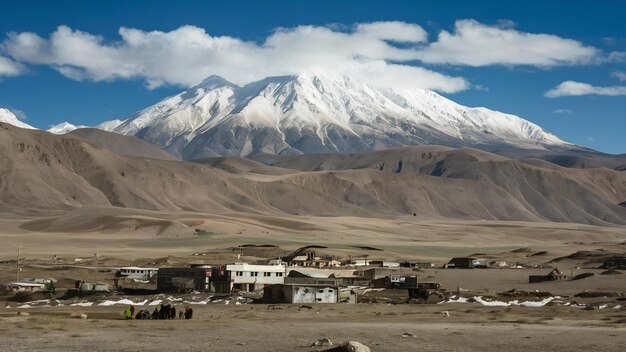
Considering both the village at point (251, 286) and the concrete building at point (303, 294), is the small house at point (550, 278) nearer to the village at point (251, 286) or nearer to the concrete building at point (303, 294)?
the village at point (251, 286)

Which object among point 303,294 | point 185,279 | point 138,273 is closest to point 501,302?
point 303,294

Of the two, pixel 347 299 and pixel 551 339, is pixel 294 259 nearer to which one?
pixel 347 299

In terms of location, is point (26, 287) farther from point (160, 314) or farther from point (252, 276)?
point (160, 314)

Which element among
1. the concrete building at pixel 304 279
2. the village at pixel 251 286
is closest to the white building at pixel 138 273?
the village at pixel 251 286

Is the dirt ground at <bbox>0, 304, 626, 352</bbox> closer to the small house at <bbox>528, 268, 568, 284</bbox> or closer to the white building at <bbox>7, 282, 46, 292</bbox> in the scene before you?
the white building at <bbox>7, 282, 46, 292</bbox>

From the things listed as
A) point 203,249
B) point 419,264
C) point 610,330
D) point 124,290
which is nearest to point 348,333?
point 610,330

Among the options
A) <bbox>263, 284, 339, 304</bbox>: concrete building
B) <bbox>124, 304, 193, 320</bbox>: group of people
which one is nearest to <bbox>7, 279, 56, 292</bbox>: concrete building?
<bbox>263, 284, 339, 304</bbox>: concrete building
